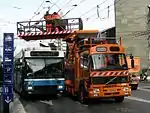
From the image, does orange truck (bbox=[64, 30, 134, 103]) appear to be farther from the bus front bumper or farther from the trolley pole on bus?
the trolley pole on bus

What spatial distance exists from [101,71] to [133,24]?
54.3m

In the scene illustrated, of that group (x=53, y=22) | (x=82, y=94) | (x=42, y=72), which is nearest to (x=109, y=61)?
(x=82, y=94)

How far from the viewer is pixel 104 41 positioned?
67.8ft

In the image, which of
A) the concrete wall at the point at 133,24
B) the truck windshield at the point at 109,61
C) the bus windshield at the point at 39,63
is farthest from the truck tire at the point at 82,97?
the concrete wall at the point at 133,24

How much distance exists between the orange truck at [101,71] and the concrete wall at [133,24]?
5157 centimetres

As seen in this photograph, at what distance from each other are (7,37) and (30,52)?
9755 millimetres

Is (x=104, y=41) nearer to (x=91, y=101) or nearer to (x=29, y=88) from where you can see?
(x=91, y=101)

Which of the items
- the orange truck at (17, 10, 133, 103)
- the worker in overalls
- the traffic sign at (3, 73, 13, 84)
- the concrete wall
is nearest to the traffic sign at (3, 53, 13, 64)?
the traffic sign at (3, 73, 13, 84)

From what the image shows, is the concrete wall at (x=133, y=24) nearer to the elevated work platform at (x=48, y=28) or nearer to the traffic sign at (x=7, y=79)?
the elevated work platform at (x=48, y=28)

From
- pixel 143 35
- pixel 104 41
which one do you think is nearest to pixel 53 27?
pixel 104 41

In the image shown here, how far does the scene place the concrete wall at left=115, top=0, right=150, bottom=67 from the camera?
7138cm

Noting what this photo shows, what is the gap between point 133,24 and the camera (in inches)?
2844

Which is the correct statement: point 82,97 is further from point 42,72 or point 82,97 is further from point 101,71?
point 42,72

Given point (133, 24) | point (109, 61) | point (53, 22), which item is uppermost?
point (133, 24)
